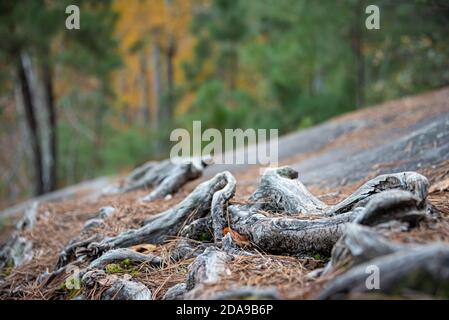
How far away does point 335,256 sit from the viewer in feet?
7.36

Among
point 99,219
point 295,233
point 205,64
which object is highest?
point 205,64

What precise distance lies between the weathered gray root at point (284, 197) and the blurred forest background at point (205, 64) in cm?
355

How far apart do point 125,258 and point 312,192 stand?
6.32 feet

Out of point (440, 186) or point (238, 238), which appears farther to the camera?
point (440, 186)

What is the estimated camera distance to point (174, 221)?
3.55 m

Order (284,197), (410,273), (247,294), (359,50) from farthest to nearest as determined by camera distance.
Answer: (359,50) → (284,197) → (247,294) → (410,273)

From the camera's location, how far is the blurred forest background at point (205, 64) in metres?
9.54

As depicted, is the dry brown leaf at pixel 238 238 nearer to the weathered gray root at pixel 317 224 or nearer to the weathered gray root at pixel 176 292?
the weathered gray root at pixel 317 224

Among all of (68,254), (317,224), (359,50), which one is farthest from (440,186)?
(359,50)

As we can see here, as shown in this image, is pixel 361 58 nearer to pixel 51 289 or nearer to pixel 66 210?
pixel 66 210

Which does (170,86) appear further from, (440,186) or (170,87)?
(440,186)

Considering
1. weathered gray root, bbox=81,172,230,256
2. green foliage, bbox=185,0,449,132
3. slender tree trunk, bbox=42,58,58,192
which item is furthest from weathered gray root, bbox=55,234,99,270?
slender tree trunk, bbox=42,58,58,192

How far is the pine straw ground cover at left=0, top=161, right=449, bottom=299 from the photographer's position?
228cm

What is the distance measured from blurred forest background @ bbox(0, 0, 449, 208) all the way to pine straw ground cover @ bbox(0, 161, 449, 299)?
350 centimetres
